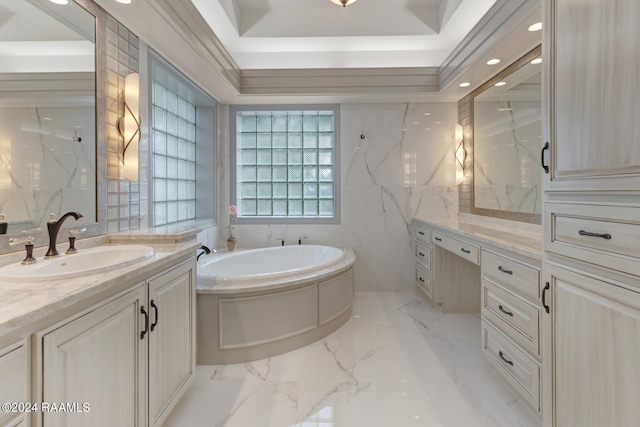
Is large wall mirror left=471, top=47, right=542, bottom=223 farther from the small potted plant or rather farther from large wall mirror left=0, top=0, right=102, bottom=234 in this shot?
large wall mirror left=0, top=0, right=102, bottom=234

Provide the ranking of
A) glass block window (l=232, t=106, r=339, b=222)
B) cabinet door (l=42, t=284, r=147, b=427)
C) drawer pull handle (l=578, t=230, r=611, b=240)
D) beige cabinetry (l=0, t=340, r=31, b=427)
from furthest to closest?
glass block window (l=232, t=106, r=339, b=222)
drawer pull handle (l=578, t=230, r=611, b=240)
cabinet door (l=42, t=284, r=147, b=427)
beige cabinetry (l=0, t=340, r=31, b=427)

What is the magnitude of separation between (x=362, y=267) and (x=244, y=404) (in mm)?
2243

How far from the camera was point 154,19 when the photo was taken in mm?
1909

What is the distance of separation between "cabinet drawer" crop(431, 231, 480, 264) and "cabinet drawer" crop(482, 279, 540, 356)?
0.22 m

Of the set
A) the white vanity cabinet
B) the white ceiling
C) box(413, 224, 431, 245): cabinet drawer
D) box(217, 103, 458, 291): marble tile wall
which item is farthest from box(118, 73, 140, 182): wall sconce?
box(413, 224, 431, 245): cabinet drawer

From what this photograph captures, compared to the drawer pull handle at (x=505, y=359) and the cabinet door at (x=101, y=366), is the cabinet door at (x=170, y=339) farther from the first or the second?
the drawer pull handle at (x=505, y=359)

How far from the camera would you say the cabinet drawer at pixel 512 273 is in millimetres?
1518

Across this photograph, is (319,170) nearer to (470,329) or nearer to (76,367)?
(470,329)

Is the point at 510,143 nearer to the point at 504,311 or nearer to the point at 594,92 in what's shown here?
the point at 504,311

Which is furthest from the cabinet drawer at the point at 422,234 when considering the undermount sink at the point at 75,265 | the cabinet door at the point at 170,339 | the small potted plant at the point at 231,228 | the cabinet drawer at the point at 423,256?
the undermount sink at the point at 75,265

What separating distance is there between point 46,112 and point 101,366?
3.94 ft

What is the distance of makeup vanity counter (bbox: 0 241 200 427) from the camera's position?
0.75 meters

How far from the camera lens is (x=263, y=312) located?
221 cm

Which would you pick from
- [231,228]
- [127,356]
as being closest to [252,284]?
[127,356]
